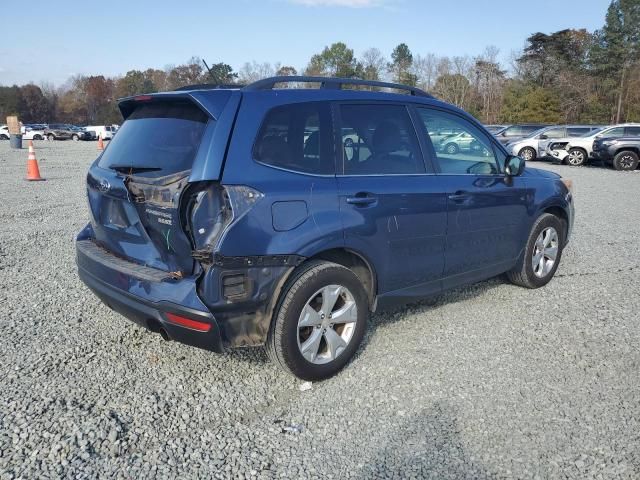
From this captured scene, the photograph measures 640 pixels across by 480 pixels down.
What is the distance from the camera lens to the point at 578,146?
886 inches

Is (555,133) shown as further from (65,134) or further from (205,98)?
(65,134)

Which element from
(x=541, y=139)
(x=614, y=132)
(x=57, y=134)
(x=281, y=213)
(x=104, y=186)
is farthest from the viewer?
(x=57, y=134)

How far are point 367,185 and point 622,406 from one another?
205 cm

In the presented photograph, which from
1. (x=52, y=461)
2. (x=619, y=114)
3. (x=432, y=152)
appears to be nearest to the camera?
(x=52, y=461)

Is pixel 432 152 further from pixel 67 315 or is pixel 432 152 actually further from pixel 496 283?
pixel 67 315

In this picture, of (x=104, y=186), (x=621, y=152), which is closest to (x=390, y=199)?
(x=104, y=186)

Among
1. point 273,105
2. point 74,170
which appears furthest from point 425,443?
point 74,170

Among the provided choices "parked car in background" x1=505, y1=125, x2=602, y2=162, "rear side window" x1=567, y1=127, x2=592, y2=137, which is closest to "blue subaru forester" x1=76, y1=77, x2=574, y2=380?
"parked car in background" x1=505, y1=125, x2=602, y2=162

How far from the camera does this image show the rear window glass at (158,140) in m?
3.13

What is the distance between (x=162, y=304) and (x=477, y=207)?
8.48 feet

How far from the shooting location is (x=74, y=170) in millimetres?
17000

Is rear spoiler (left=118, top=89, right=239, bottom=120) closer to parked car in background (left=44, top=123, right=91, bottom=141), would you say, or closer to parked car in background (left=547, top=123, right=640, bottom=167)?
parked car in background (left=547, top=123, right=640, bottom=167)

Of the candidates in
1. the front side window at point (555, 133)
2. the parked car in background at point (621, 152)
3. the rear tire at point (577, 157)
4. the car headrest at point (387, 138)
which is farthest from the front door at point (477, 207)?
the front side window at point (555, 133)

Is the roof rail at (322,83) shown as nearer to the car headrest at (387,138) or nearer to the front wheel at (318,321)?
the car headrest at (387,138)
